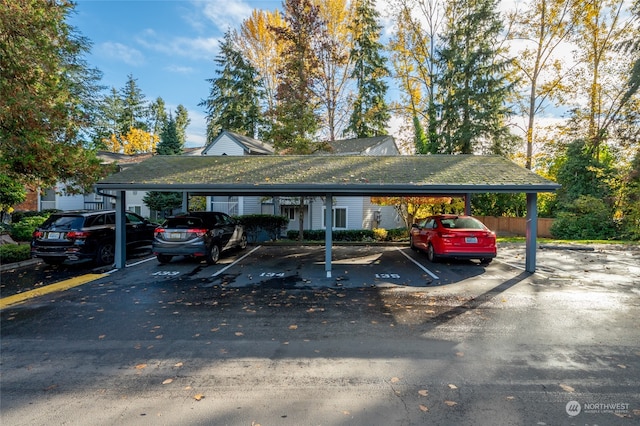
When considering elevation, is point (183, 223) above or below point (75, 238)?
above

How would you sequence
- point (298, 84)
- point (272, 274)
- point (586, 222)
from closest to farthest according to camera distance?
A: point (272, 274), point (586, 222), point (298, 84)

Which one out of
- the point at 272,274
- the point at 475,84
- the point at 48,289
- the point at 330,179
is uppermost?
the point at 475,84

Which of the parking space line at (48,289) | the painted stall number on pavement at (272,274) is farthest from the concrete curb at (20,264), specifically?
the painted stall number on pavement at (272,274)

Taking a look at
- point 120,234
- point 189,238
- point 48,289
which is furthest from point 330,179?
point 48,289

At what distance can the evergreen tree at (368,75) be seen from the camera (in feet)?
96.2

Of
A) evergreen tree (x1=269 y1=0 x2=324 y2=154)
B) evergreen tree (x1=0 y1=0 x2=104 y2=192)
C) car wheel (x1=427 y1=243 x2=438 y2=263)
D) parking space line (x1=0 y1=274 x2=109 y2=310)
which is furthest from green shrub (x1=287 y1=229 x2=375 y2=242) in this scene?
parking space line (x1=0 y1=274 x2=109 y2=310)

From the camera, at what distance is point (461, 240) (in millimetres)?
10305

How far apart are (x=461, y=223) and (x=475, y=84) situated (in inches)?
693

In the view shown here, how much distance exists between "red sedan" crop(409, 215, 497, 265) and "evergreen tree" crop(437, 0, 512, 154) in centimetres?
1512

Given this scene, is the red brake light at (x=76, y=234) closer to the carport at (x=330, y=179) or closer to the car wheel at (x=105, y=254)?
the car wheel at (x=105, y=254)

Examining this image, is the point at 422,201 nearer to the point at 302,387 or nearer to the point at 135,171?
the point at 135,171

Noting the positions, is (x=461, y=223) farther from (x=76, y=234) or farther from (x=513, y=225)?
(x=513, y=225)

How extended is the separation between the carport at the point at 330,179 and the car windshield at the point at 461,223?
1.03 meters

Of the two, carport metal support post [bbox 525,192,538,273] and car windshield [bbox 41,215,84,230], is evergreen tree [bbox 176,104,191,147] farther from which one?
carport metal support post [bbox 525,192,538,273]
